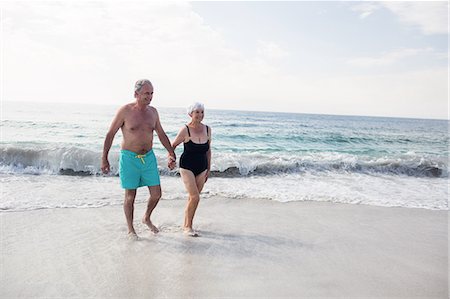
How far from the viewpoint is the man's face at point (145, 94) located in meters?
4.16

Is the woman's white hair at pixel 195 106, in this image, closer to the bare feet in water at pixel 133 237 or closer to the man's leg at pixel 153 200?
the man's leg at pixel 153 200

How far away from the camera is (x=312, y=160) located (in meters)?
11.7

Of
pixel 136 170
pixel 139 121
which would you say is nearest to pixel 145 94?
pixel 139 121

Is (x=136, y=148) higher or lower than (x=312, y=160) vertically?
higher

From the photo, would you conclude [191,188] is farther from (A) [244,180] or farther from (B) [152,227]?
(A) [244,180]

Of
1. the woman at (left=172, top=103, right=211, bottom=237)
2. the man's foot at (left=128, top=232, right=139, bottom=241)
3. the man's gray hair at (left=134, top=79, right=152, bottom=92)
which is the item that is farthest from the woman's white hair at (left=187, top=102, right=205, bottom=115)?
the man's foot at (left=128, top=232, right=139, bottom=241)

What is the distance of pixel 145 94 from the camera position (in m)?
4.18

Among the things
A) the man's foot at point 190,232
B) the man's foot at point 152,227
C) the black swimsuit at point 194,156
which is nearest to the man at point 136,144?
the man's foot at point 152,227

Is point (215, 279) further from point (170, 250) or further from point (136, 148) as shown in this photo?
point (136, 148)

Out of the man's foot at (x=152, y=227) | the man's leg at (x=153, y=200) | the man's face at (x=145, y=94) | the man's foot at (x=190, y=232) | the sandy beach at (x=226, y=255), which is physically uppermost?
the man's face at (x=145, y=94)

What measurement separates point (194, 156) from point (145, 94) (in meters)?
1.03

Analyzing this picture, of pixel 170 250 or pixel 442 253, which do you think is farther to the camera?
pixel 442 253

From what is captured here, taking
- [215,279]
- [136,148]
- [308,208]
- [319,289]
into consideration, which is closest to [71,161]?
[136,148]

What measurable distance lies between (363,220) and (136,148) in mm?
3883
